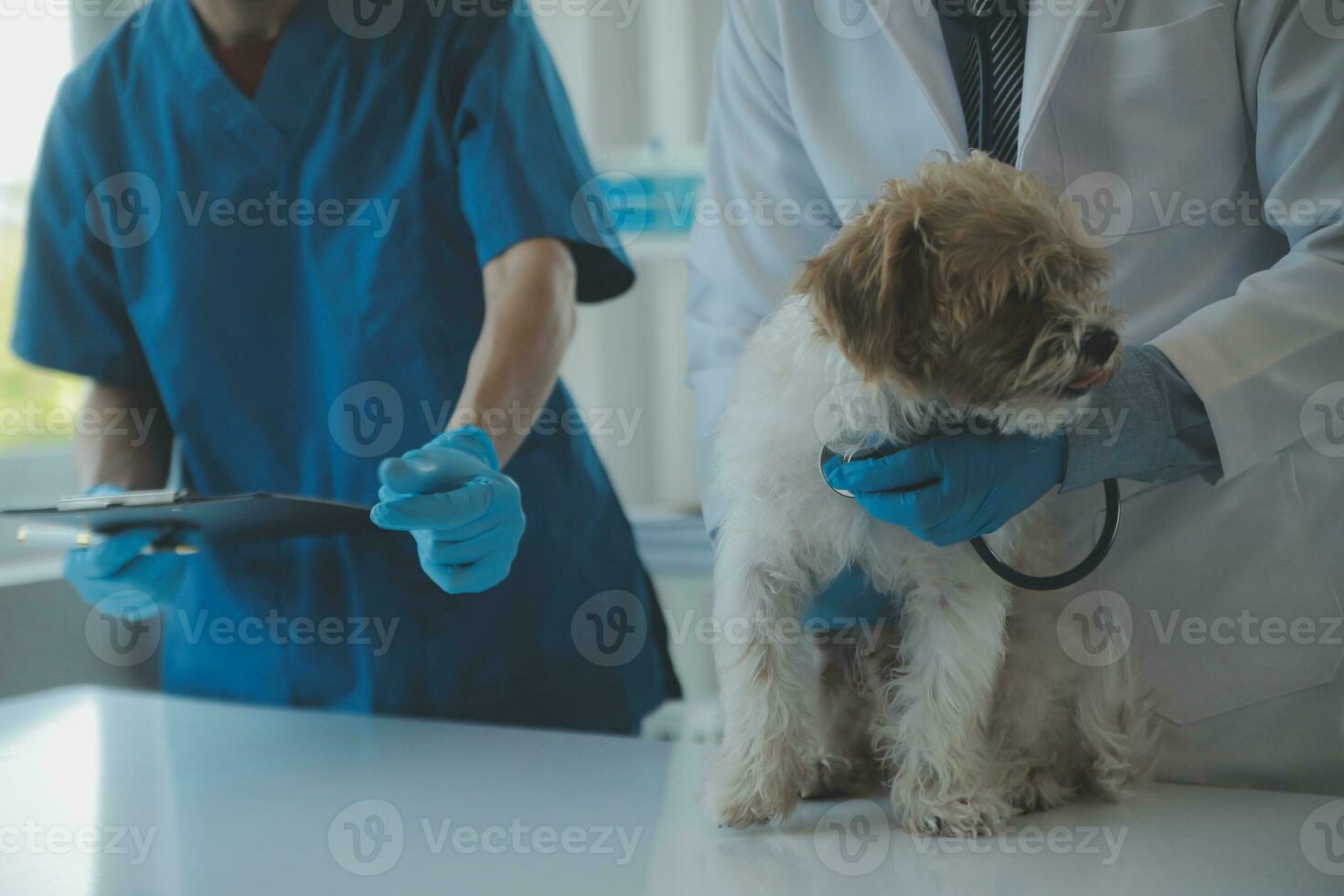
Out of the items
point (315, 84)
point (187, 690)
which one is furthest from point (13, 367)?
point (315, 84)

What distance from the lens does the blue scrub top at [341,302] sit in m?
1.52

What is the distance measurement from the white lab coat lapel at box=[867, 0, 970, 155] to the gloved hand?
110 centimetres

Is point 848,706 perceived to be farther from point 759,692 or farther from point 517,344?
point 517,344

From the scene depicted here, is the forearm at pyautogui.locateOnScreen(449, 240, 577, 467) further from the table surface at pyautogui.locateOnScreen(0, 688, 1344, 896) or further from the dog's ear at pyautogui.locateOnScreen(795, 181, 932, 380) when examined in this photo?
the dog's ear at pyautogui.locateOnScreen(795, 181, 932, 380)

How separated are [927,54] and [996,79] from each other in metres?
0.09

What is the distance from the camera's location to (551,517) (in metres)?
1.60

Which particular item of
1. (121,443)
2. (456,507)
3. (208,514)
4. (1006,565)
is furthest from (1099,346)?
(121,443)

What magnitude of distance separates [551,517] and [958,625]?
2.46 feet

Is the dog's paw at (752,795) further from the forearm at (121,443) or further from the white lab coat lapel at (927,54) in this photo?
the forearm at (121,443)

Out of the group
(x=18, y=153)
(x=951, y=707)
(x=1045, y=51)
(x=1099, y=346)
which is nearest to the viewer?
(x=1099, y=346)

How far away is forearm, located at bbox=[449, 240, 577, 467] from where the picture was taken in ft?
4.58

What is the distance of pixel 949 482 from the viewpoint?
0.93 meters

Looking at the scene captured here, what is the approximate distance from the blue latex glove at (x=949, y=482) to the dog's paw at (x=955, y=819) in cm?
24

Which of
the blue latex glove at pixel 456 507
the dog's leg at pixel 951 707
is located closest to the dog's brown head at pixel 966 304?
the dog's leg at pixel 951 707
